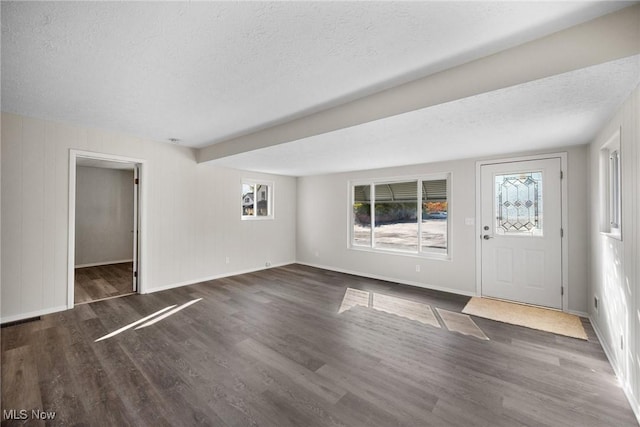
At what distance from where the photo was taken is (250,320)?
335 cm

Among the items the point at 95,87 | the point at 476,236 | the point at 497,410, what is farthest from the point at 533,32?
the point at 95,87

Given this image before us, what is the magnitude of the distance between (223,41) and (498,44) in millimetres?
1924

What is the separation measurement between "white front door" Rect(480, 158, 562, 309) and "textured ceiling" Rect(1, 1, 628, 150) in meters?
1.56

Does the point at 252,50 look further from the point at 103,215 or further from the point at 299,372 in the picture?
the point at 103,215

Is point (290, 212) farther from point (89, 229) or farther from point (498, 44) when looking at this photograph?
point (498, 44)

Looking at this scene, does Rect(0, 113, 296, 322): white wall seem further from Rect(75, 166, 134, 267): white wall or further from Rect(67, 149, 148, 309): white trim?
Rect(75, 166, 134, 267): white wall

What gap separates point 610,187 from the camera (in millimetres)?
→ 2703

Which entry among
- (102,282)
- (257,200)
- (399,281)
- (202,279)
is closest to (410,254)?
(399,281)

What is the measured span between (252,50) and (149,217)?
368cm

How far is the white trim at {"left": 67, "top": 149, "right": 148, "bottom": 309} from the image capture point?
12.1 ft

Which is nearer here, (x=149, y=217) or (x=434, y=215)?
(x=149, y=217)

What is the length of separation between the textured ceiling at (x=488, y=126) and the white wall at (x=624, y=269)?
215 millimetres

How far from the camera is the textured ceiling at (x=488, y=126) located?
190 centimetres

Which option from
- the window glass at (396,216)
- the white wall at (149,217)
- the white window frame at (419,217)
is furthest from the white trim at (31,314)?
the window glass at (396,216)
